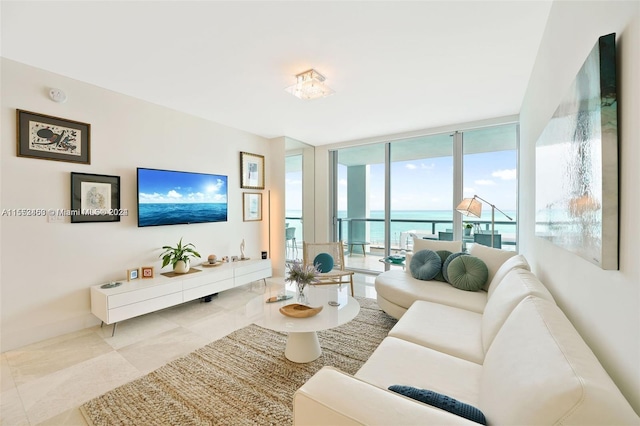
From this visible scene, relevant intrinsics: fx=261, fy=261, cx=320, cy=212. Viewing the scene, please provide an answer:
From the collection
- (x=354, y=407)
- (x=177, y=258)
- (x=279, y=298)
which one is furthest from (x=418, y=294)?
(x=177, y=258)

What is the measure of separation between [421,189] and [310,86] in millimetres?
2846

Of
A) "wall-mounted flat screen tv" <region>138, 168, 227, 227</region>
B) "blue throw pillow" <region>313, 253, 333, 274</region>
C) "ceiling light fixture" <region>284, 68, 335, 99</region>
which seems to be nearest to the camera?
"ceiling light fixture" <region>284, 68, 335, 99</region>

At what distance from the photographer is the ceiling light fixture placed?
2.50m

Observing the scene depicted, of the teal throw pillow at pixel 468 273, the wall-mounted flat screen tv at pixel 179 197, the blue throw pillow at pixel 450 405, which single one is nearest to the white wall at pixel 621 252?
the blue throw pillow at pixel 450 405

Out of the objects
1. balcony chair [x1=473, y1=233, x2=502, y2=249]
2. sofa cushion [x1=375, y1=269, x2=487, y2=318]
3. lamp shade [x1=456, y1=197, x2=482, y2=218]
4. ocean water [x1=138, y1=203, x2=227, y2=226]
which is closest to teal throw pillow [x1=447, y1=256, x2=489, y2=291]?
sofa cushion [x1=375, y1=269, x2=487, y2=318]

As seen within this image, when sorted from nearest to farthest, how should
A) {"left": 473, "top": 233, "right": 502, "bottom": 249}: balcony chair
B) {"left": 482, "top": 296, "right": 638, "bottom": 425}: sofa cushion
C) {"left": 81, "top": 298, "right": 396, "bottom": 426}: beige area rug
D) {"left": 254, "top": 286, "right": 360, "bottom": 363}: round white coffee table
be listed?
{"left": 482, "top": 296, "right": 638, "bottom": 425}: sofa cushion
{"left": 81, "top": 298, "right": 396, "bottom": 426}: beige area rug
{"left": 254, "top": 286, "right": 360, "bottom": 363}: round white coffee table
{"left": 473, "top": 233, "right": 502, "bottom": 249}: balcony chair

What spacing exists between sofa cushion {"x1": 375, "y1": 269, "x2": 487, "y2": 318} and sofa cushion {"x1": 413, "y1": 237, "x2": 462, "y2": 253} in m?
0.46

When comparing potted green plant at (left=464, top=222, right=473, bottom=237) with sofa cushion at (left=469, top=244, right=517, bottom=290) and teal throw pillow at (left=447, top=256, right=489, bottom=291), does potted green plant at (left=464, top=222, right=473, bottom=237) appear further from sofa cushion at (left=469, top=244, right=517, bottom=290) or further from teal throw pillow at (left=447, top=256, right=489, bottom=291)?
teal throw pillow at (left=447, top=256, right=489, bottom=291)

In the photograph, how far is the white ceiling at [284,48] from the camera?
1.77 m

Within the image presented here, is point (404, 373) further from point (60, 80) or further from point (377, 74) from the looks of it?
point (60, 80)

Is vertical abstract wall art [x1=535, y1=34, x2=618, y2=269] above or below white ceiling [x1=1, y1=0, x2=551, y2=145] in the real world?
below

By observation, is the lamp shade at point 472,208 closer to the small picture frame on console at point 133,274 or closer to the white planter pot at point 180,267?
the white planter pot at point 180,267

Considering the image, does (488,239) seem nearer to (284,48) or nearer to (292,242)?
(292,242)

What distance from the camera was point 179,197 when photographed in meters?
3.50
